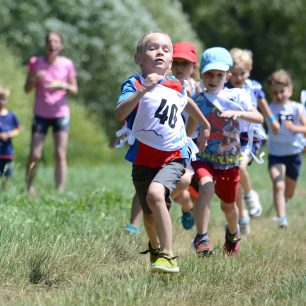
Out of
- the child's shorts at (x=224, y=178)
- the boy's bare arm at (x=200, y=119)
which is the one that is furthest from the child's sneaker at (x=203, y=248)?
the boy's bare arm at (x=200, y=119)

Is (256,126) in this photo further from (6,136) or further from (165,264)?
(6,136)

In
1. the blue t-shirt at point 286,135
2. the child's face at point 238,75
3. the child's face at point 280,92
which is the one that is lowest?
the blue t-shirt at point 286,135

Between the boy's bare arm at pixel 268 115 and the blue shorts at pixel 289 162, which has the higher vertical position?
the boy's bare arm at pixel 268 115

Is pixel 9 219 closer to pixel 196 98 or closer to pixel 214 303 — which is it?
pixel 196 98

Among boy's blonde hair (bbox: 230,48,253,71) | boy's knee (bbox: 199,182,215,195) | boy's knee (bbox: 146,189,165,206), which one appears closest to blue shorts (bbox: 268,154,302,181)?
boy's blonde hair (bbox: 230,48,253,71)

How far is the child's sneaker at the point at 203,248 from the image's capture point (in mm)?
6674

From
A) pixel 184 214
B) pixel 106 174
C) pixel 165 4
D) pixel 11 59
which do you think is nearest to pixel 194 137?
pixel 184 214

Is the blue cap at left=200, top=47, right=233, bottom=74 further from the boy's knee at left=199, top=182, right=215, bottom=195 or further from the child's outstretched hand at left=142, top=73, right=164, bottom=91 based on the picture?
the child's outstretched hand at left=142, top=73, right=164, bottom=91

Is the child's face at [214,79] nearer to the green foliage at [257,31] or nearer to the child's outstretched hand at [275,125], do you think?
the child's outstretched hand at [275,125]

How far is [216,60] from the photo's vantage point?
7059 millimetres

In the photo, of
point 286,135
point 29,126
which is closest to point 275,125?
point 286,135

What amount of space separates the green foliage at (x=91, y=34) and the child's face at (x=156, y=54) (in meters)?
16.6

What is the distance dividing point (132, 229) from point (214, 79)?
5.30 ft

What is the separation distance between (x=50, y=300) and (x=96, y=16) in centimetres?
1975
